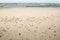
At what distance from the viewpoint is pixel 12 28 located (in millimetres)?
1555

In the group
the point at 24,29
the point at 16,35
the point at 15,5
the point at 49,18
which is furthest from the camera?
the point at 15,5

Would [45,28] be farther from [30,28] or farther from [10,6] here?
[10,6]

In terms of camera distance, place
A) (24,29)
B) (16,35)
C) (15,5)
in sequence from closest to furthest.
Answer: (16,35) < (24,29) < (15,5)

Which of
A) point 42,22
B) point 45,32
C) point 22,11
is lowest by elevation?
point 45,32

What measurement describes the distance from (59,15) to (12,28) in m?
0.84

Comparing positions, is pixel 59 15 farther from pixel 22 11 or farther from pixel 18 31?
pixel 18 31

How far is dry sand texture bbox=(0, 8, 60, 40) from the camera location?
1.42 metres

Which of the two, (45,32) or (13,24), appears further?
(13,24)

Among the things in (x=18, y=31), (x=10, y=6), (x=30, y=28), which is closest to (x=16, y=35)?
(x=18, y=31)

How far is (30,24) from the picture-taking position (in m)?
1.67

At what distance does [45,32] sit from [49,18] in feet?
1.35

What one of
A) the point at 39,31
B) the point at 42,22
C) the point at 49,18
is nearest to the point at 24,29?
the point at 39,31

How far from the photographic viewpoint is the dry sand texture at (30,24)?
1418 millimetres

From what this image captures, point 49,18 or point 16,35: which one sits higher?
point 49,18
